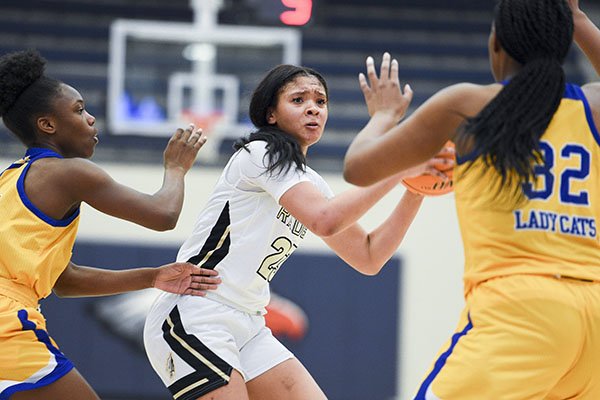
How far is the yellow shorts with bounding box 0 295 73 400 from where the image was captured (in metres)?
3.53

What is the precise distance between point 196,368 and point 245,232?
1.86 feet

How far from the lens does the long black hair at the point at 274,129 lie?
3748mm

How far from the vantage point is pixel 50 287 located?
151 inches

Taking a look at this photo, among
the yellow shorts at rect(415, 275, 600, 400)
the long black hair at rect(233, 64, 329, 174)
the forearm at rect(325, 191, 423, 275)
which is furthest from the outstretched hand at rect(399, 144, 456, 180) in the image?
the forearm at rect(325, 191, 423, 275)

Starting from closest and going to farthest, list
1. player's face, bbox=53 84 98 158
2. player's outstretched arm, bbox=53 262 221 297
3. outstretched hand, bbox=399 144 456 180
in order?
outstretched hand, bbox=399 144 456 180
player's face, bbox=53 84 98 158
player's outstretched arm, bbox=53 262 221 297

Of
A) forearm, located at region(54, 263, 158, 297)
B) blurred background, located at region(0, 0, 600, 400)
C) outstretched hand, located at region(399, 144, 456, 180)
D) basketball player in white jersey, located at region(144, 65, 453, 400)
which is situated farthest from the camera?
blurred background, located at region(0, 0, 600, 400)

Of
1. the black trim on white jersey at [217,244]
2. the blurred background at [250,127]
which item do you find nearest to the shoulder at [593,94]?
the black trim on white jersey at [217,244]

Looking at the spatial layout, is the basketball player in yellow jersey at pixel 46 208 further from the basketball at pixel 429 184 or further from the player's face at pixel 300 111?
the basketball at pixel 429 184

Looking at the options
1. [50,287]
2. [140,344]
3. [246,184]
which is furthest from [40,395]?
[140,344]

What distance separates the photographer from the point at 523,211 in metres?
2.82

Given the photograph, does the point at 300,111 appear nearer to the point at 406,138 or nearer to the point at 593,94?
the point at 406,138

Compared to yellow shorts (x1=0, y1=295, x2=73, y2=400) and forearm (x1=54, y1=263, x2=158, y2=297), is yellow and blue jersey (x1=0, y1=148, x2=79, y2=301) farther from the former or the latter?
forearm (x1=54, y1=263, x2=158, y2=297)

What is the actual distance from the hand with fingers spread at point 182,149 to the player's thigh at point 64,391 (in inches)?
37.2

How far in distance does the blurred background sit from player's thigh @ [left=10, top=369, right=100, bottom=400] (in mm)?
6512
